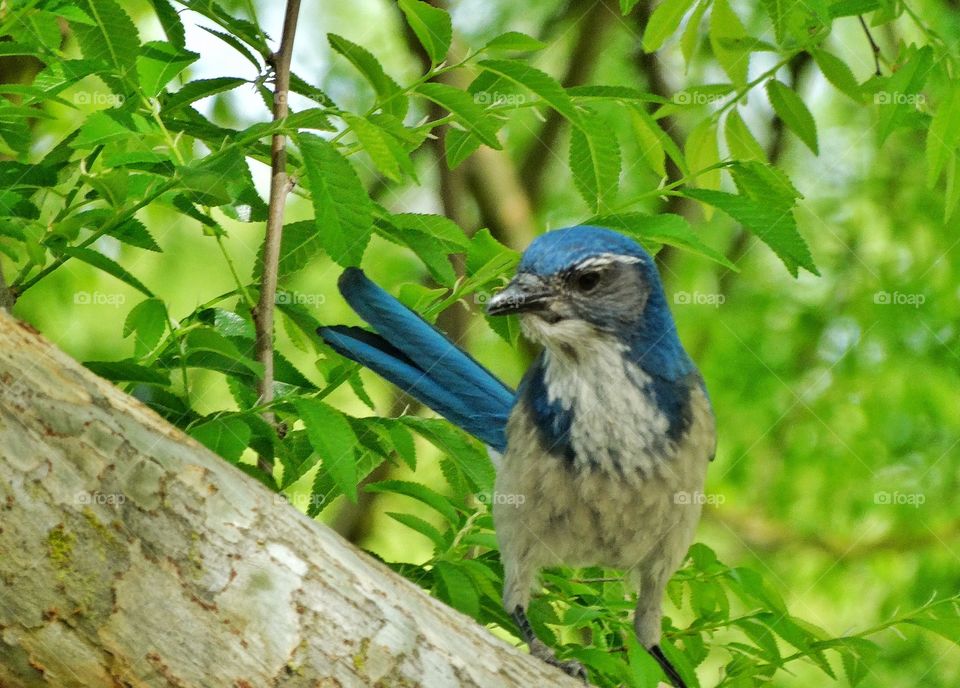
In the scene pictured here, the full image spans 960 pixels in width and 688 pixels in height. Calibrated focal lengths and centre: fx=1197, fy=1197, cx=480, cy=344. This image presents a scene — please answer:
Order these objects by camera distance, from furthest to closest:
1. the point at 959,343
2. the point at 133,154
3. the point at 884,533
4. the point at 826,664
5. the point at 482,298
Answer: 1. the point at 884,533
2. the point at 959,343
3. the point at 482,298
4. the point at 826,664
5. the point at 133,154

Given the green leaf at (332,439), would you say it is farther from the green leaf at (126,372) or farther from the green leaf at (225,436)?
the green leaf at (126,372)

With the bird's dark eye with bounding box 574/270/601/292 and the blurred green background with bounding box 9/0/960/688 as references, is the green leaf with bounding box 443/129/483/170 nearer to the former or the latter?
the bird's dark eye with bounding box 574/270/601/292

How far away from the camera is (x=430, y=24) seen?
7.96ft

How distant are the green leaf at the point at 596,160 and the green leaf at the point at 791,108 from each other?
0.68 m

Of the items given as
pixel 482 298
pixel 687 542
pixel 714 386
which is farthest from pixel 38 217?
pixel 714 386

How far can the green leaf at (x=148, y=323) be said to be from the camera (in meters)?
2.57

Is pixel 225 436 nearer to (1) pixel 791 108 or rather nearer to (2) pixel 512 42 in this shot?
(2) pixel 512 42

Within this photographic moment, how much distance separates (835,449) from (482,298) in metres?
3.37

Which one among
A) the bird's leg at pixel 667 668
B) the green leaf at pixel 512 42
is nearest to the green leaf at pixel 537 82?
the green leaf at pixel 512 42

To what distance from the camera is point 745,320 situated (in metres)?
5.90

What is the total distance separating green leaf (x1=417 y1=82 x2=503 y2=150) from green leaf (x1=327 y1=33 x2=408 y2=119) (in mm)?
70

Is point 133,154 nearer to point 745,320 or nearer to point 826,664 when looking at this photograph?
point 826,664

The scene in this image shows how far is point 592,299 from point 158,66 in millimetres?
1179

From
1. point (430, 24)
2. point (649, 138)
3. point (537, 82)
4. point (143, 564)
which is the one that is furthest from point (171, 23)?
point (143, 564)
